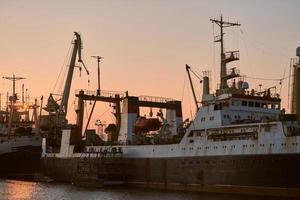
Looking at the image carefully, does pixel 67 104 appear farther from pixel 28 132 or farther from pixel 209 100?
pixel 209 100

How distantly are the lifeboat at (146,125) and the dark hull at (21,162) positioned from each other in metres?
23.6

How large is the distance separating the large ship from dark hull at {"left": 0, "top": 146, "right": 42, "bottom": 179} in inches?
349

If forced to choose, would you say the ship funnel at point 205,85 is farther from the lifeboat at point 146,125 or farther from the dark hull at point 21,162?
the dark hull at point 21,162

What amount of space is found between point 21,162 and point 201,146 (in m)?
37.7

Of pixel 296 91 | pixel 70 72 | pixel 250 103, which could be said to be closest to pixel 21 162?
pixel 70 72

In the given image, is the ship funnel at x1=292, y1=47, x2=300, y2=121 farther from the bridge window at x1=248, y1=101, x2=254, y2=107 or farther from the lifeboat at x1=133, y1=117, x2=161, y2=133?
the lifeboat at x1=133, y1=117, x2=161, y2=133

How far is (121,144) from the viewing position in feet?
191

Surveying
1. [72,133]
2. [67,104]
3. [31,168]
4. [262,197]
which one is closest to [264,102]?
[262,197]

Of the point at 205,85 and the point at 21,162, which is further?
the point at 21,162

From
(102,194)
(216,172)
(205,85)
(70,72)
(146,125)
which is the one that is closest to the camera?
(216,172)

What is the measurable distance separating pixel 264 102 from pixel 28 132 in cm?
4369

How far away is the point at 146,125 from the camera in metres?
57.8

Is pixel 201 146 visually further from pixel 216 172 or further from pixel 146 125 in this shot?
pixel 146 125

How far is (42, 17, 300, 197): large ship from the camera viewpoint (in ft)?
134
